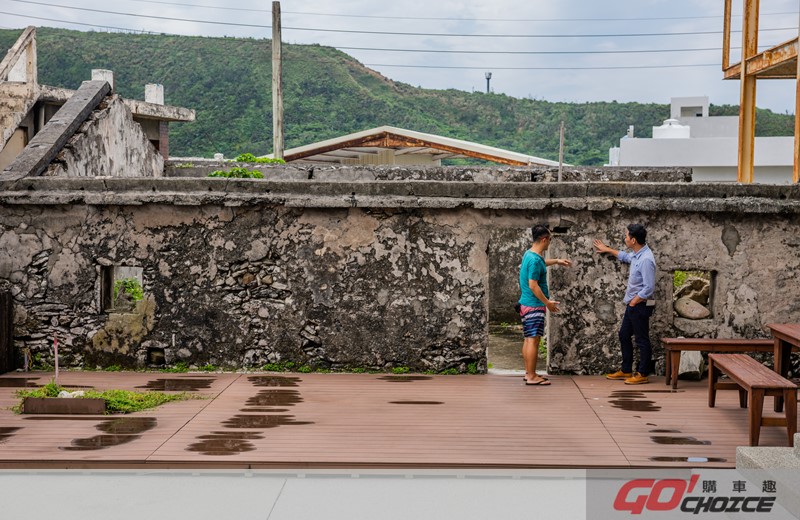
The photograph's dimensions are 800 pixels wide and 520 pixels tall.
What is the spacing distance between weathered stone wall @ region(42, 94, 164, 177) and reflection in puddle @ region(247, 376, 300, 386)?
3.59 metres

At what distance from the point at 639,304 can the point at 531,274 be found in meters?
1.22

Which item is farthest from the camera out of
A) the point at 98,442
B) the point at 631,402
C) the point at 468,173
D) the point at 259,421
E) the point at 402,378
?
the point at 468,173

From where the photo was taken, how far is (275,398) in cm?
866

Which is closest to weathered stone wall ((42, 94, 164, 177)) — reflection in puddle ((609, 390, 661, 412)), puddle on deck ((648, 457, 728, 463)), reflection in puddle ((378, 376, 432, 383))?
reflection in puddle ((378, 376, 432, 383))

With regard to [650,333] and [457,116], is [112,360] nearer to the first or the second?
[650,333]

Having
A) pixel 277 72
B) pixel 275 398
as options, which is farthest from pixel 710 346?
pixel 277 72

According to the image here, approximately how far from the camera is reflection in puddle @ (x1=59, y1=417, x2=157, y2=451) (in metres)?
6.94

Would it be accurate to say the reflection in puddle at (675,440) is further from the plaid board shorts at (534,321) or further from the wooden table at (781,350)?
the plaid board shorts at (534,321)

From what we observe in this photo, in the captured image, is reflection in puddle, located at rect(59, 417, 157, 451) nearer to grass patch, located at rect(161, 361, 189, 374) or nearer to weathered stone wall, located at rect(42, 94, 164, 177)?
grass patch, located at rect(161, 361, 189, 374)

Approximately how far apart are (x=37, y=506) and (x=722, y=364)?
551 centimetres

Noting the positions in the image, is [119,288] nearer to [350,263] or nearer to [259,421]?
[350,263]

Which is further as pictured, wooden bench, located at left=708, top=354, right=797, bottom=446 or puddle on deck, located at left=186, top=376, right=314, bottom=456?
puddle on deck, located at left=186, top=376, right=314, bottom=456

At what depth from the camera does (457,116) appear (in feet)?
166

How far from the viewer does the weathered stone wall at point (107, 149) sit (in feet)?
36.4
